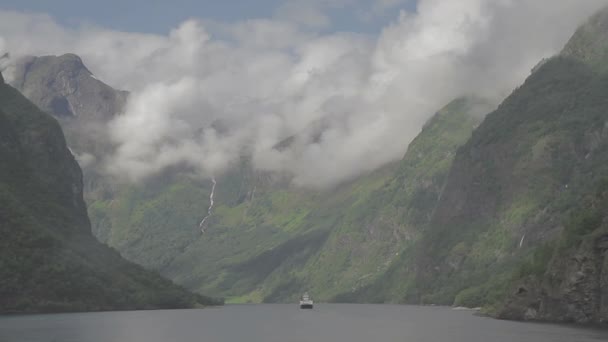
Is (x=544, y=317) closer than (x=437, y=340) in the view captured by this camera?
No

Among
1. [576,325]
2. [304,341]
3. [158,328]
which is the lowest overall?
[576,325]

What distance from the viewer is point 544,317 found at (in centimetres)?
17388

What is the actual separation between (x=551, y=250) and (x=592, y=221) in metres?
28.0

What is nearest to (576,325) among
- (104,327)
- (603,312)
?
(603,312)

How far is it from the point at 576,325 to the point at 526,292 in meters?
37.4

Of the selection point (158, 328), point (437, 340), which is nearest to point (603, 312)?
point (437, 340)

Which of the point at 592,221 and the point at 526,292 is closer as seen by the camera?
the point at 592,221

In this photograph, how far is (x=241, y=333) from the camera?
160000 mm

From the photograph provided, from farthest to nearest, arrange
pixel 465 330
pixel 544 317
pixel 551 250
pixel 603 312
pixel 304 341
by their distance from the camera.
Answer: pixel 551 250
pixel 544 317
pixel 465 330
pixel 603 312
pixel 304 341

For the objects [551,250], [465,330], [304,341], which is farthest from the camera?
[551,250]

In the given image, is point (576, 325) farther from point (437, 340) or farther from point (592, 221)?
point (437, 340)

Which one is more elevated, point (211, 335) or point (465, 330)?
point (211, 335)

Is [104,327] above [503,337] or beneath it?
above

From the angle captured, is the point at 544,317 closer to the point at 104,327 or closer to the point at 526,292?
the point at 526,292
